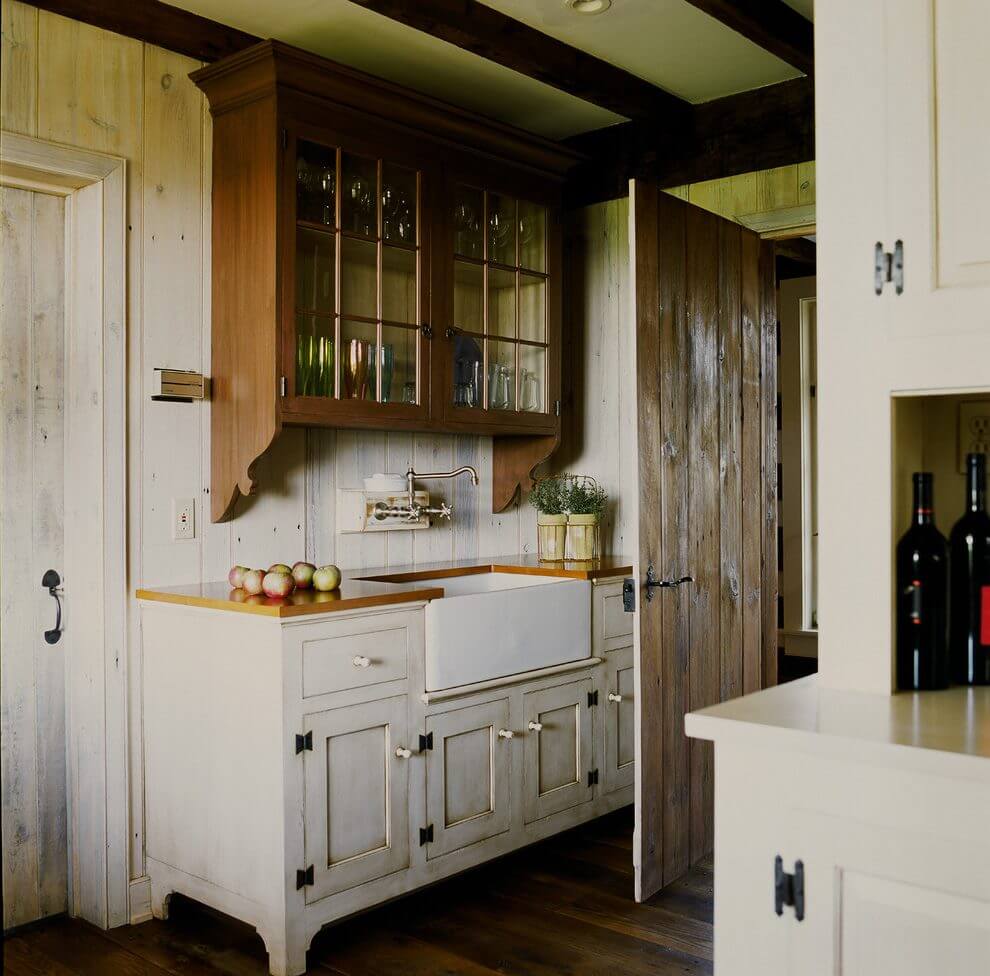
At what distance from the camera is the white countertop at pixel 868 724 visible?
4.06ft

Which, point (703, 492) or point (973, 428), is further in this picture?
point (703, 492)

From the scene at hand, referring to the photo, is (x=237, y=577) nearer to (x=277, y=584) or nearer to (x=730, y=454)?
(x=277, y=584)

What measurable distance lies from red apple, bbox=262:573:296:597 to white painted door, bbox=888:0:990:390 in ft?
5.46

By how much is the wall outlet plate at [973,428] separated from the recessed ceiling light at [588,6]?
1729 mm

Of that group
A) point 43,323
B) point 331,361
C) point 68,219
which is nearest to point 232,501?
point 331,361

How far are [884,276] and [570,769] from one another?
2.29m

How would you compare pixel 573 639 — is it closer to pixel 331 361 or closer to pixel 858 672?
pixel 331 361

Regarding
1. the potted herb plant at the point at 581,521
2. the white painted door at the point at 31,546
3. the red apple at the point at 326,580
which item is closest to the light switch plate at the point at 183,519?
the white painted door at the point at 31,546

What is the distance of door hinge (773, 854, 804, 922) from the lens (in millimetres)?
1325

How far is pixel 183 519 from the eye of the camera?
2969 millimetres

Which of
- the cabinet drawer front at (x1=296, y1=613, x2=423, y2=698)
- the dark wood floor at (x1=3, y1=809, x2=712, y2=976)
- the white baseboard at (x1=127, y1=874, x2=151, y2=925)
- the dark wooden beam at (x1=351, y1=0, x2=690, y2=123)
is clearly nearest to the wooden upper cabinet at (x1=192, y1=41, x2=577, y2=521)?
the dark wooden beam at (x1=351, y1=0, x2=690, y2=123)

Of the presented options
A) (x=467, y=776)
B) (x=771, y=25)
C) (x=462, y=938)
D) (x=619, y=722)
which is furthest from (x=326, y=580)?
(x=771, y=25)

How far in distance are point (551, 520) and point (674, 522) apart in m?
0.74

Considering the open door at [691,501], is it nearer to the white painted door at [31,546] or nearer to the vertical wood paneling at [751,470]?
the vertical wood paneling at [751,470]
